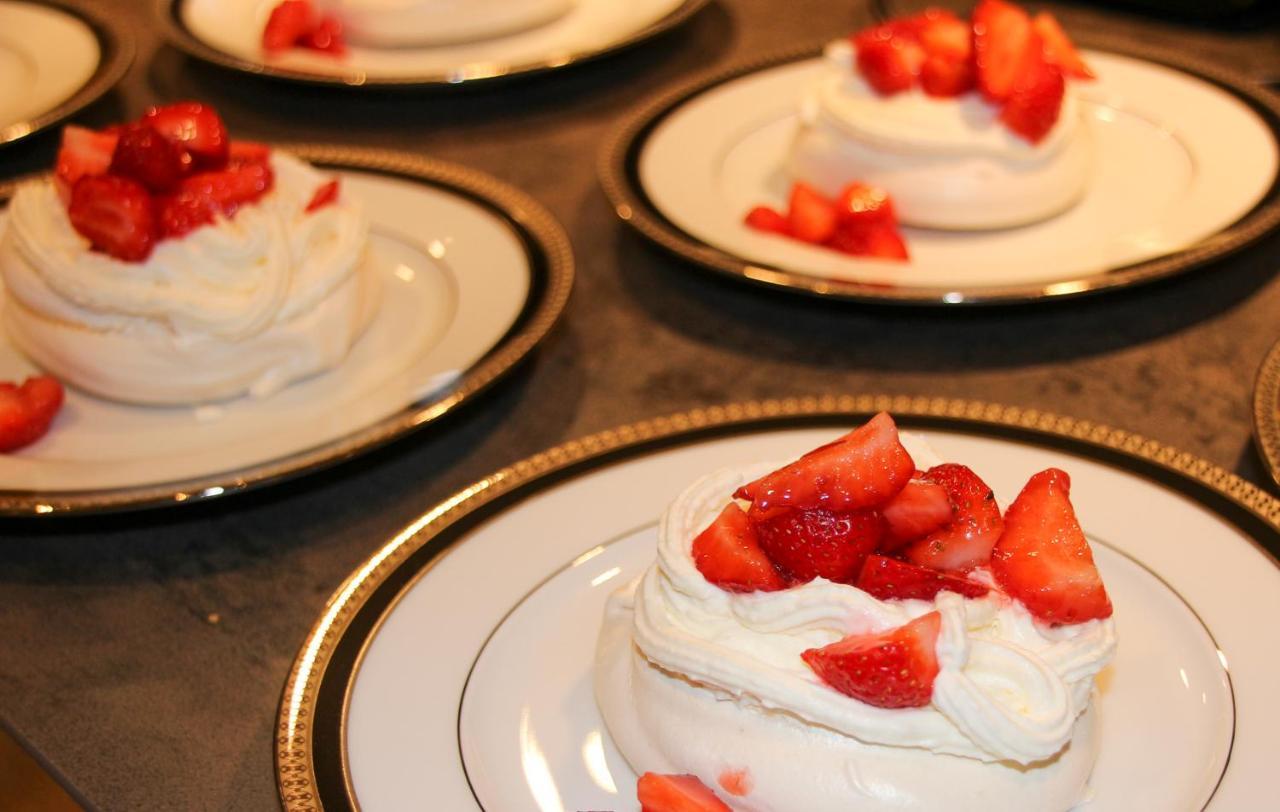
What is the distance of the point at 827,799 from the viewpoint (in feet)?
4.22

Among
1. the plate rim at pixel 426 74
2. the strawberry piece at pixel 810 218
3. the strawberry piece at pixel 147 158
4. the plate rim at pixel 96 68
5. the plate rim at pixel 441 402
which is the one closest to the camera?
the plate rim at pixel 441 402

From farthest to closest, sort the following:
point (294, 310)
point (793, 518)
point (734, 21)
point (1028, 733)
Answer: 1. point (734, 21)
2. point (294, 310)
3. point (793, 518)
4. point (1028, 733)

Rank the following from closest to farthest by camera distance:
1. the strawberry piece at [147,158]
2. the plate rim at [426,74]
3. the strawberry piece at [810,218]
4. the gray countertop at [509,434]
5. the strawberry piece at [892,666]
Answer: the strawberry piece at [892,666] < the gray countertop at [509,434] < the strawberry piece at [147,158] < the strawberry piece at [810,218] < the plate rim at [426,74]

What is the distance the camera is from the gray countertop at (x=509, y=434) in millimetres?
1624

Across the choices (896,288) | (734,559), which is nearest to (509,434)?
(896,288)

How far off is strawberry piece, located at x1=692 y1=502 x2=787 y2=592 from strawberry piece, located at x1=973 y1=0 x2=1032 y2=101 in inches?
53.1

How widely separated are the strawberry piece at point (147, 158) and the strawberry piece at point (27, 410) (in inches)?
13.0

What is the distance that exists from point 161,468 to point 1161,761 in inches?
49.7

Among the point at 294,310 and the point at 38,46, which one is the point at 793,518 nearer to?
the point at 294,310

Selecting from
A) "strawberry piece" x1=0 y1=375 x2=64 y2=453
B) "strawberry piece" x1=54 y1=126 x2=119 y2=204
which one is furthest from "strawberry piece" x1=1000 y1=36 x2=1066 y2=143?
"strawberry piece" x1=0 y1=375 x2=64 y2=453

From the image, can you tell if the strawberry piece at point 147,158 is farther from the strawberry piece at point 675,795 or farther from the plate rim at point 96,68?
the strawberry piece at point 675,795

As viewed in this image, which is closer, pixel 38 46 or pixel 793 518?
pixel 793 518

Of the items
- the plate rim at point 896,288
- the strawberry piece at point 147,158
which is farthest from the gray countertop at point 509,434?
the strawberry piece at point 147,158

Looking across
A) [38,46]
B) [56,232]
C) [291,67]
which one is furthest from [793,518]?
[38,46]
